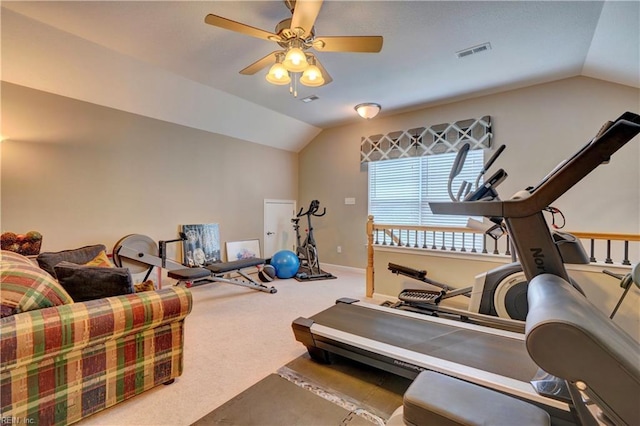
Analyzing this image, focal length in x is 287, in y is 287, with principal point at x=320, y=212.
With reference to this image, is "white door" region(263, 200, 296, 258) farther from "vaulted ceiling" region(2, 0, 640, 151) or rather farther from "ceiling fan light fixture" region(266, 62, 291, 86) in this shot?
"ceiling fan light fixture" region(266, 62, 291, 86)

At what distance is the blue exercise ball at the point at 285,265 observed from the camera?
491 centimetres

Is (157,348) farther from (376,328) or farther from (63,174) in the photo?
(63,174)

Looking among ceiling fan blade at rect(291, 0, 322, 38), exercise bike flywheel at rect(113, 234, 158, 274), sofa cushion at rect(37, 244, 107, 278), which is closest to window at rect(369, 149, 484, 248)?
ceiling fan blade at rect(291, 0, 322, 38)

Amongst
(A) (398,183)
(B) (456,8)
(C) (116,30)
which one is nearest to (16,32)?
(C) (116,30)

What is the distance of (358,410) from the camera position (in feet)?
5.70

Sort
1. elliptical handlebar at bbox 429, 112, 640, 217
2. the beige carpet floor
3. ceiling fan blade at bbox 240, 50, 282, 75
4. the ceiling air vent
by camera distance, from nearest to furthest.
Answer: elliptical handlebar at bbox 429, 112, 640, 217, the beige carpet floor, ceiling fan blade at bbox 240, 50, 282, 75, the ceiling air vent

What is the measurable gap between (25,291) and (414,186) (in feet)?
15.3

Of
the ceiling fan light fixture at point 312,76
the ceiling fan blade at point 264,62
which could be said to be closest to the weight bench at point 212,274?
the ceiling fan blade at point 264,62

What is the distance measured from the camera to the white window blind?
4366 millimetres

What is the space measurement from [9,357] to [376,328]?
2177mm

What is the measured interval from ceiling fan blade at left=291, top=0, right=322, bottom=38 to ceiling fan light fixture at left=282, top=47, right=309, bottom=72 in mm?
147

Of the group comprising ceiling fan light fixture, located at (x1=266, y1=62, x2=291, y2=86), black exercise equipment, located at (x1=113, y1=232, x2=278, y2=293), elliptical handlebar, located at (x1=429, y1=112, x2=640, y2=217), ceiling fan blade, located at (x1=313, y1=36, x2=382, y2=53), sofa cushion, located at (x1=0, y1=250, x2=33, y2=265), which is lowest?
black exercise equipment, located at (x1=113, y1=232, x2=278, y2=293)

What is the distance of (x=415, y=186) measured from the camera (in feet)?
15.9

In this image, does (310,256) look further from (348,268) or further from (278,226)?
(278,226)
